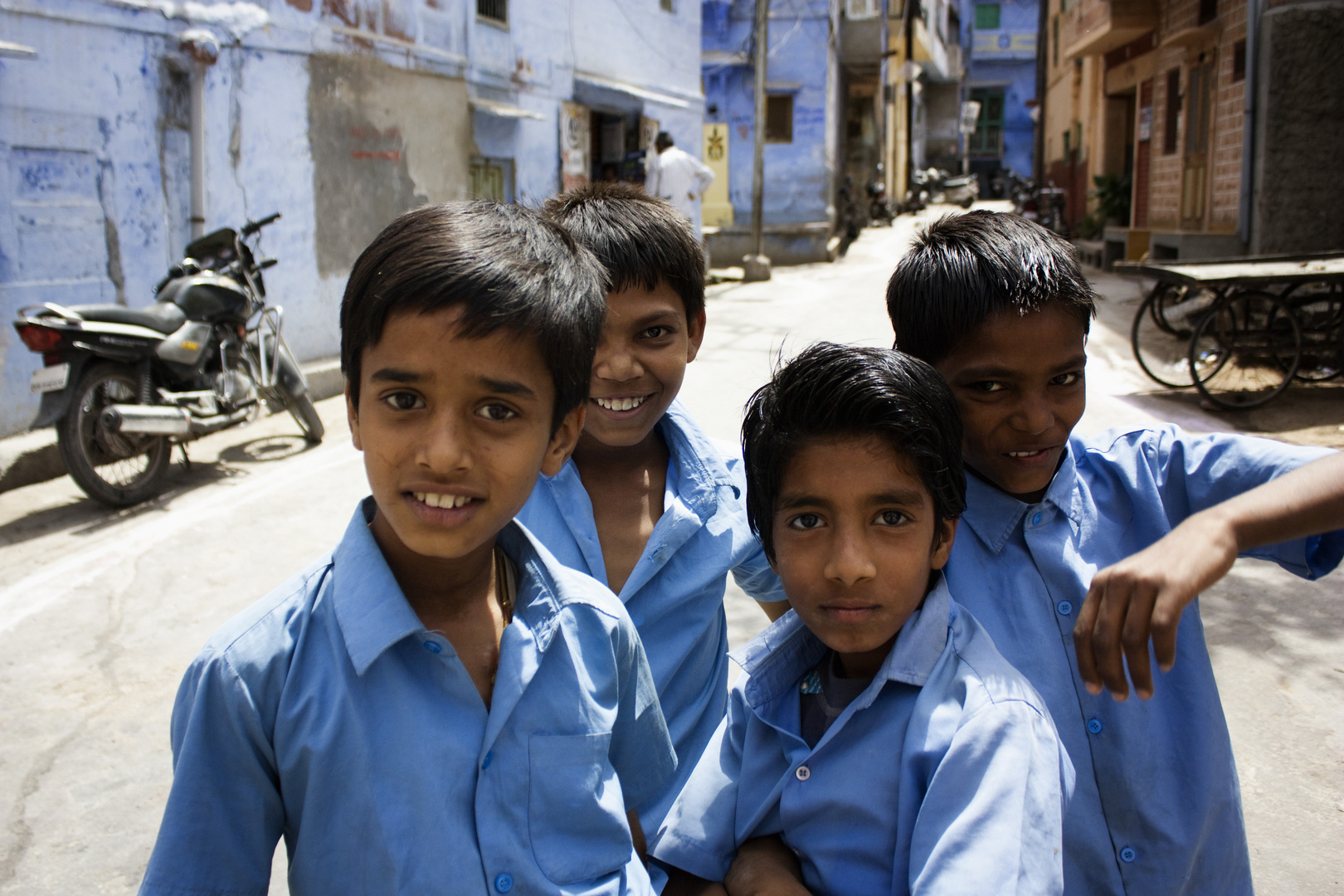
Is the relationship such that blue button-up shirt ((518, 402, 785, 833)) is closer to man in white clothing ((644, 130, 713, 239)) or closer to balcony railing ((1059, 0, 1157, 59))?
man in white clothing ((644, 130, 713, 239))

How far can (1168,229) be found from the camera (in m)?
13.0

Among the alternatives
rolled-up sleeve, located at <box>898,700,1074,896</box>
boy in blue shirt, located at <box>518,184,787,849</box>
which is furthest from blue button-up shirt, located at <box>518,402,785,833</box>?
rolled-up sleeve, located at <box>898,700,1074,896</box>

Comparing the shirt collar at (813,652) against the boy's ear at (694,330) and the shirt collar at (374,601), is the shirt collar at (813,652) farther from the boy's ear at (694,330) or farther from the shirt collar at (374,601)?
the boy's ear at (694,330)

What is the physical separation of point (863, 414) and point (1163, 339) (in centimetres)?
942

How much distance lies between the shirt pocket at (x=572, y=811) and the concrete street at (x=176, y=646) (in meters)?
0.62

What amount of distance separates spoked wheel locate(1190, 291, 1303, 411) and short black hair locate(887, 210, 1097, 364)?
6117 millimetres

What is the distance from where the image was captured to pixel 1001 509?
1.45 meters

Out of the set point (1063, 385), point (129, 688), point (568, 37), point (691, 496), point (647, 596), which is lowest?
point (129, 688)

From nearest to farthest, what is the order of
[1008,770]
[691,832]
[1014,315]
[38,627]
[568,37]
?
1. [1008,770]
2. [691,832]
3. [1014,315]
4. [38,627]
5. [568,37]

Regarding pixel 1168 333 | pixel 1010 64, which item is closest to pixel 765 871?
pixel 1168 333

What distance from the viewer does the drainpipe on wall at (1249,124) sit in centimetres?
986

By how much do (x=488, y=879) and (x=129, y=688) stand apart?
2.66 meters

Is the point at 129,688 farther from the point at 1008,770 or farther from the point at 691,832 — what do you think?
the point at 1008,770

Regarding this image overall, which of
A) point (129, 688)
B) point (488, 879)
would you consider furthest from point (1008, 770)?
point (129, 688)
